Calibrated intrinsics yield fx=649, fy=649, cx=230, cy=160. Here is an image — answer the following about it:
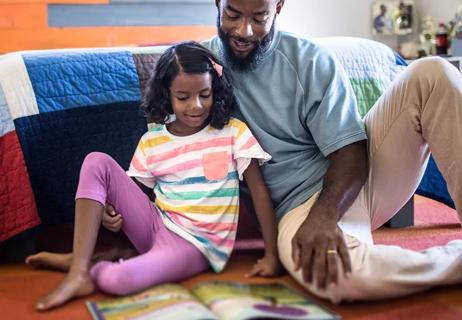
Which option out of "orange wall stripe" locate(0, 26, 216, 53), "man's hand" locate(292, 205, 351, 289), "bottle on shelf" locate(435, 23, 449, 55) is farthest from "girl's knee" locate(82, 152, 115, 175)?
"bottle on shelf" locate(435, 23, 449, 55)

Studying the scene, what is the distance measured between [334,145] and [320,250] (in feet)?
0.90

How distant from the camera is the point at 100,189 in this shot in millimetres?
1399

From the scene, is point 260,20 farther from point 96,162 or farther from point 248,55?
point 96,162

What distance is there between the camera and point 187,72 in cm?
144

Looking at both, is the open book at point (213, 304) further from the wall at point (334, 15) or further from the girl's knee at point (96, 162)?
the wall at point (334, 15)

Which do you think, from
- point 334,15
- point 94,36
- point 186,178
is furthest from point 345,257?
point 334,15

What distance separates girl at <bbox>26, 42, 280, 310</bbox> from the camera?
1.42m

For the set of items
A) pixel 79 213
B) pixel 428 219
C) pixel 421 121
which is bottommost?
pixel 428 219

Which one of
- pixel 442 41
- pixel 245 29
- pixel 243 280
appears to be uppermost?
pixel 245 29

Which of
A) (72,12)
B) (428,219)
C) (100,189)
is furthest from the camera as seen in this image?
(72,12)

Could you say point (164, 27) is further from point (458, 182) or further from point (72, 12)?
point (458, 182)

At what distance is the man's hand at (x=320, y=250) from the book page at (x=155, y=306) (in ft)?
0.72

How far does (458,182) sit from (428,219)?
731 mm

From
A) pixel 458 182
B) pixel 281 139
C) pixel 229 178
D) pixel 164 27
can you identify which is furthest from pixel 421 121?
pixel 164 27
